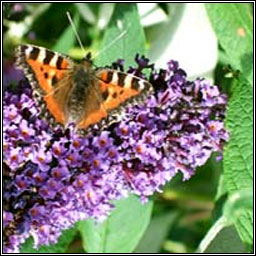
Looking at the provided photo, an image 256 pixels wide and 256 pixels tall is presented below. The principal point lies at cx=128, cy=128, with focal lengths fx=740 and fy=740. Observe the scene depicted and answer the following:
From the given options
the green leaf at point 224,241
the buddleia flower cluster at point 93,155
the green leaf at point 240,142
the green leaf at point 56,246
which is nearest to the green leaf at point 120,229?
the green leaf at point 56,246

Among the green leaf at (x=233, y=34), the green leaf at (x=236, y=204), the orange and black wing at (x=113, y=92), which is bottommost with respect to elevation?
the green leaf at (x=236, y=204)

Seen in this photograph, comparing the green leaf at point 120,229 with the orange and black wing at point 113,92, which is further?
the green leaf at point 120,229

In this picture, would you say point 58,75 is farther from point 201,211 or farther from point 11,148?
point 201,211

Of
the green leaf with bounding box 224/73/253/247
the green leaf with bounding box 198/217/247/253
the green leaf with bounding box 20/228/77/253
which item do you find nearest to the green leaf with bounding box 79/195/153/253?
the green leaf with bounding box 20/228/77/253

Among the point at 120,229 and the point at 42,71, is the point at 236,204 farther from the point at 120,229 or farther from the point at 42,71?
the point at 120,229

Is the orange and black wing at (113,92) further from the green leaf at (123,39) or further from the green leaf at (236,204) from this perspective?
the green leaf at (236,204)

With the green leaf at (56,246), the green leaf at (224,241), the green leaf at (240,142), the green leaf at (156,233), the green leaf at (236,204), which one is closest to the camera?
the green leaf at (236,204)

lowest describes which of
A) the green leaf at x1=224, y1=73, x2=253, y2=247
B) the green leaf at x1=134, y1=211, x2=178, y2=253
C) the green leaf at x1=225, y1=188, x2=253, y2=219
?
the green leaf at x1=134, y1=211, x2=178, y2=253

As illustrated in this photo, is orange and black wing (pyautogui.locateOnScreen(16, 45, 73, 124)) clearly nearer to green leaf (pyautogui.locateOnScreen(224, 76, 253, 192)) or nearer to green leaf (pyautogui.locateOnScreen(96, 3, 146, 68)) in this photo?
green leaf (pyautogui.locateOnScreen(96, 3, 146, 68))
